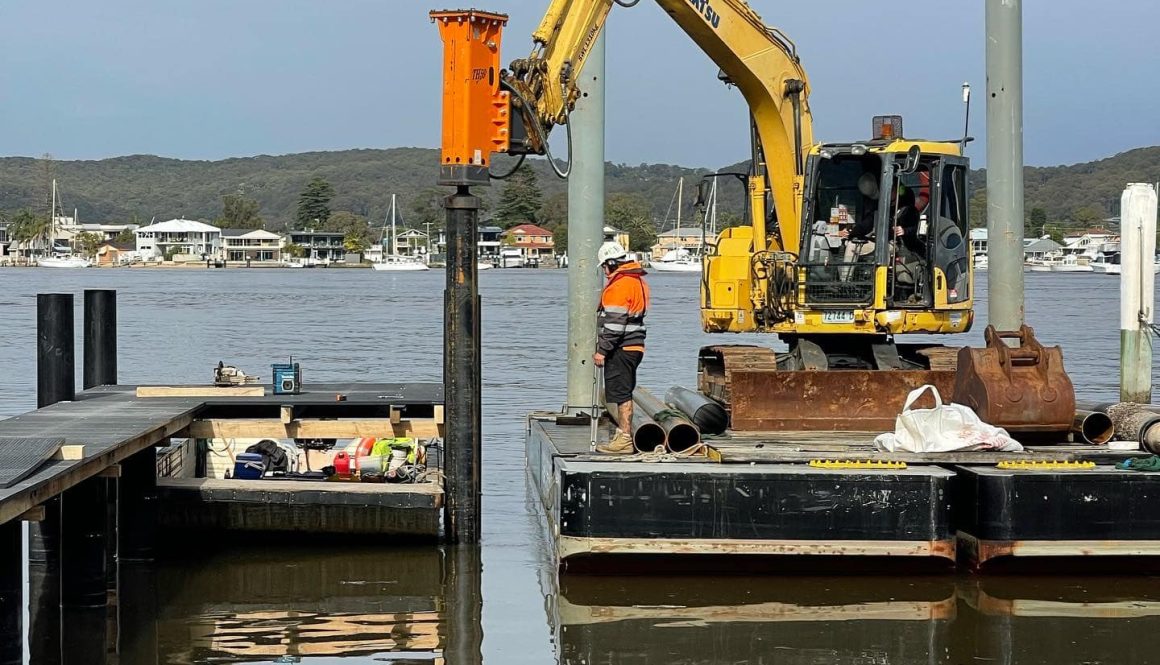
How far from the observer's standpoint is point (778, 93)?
1747cm

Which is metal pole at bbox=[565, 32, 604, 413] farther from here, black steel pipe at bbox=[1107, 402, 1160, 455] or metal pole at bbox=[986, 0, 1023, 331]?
black steel pipe at bbox=[1107, 402, 1160, 455]

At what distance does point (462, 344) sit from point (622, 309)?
4.67ft

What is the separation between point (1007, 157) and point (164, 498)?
9.23 metres

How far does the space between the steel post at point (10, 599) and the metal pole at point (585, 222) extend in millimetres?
9406

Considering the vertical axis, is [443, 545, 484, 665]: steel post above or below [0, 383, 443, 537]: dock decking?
below

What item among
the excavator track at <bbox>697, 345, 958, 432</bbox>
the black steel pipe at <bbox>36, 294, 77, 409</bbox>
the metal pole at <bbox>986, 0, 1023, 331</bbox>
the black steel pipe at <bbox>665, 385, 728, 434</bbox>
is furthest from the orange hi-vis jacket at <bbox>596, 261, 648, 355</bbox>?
the black steel pipe at <bbox>36, 294, 77, 409</bbox>

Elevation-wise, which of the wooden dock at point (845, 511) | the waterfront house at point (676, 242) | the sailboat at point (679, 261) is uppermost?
the waterfront house at point (676, 242)

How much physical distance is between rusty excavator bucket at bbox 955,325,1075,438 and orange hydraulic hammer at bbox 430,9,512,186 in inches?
178

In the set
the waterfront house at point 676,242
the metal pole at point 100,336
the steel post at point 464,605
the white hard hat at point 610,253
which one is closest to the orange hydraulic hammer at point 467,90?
the white hard hat at point 610,253

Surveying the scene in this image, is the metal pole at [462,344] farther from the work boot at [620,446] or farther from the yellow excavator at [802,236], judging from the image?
the work boot at [620,446]

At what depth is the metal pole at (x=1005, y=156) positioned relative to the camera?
17375mm

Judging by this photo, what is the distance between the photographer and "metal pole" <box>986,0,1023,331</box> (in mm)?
17375

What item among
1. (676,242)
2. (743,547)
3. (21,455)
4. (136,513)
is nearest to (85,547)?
(21,455)

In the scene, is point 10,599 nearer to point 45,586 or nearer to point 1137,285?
point 45,586
